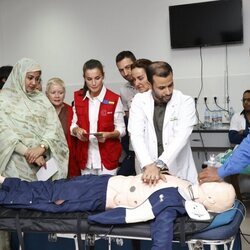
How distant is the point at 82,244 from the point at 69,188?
13.3 inches

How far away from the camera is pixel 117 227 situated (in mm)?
1760

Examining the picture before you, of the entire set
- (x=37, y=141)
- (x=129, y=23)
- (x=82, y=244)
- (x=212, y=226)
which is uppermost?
(x=129, y=23)

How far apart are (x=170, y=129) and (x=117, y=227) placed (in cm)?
76

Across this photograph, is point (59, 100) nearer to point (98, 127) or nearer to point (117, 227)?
point (98, 127)

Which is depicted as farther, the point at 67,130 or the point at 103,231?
the point at 67,130

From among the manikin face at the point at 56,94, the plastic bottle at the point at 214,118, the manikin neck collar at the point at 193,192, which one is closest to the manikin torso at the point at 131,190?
the manikin neck collar at the point at 193,192

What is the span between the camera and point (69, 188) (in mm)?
2088

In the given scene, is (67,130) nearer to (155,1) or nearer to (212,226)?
(212,226)

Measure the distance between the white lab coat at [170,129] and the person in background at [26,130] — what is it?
0.59m

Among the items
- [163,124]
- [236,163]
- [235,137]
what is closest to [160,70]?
[163,124]

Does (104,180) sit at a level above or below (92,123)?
below

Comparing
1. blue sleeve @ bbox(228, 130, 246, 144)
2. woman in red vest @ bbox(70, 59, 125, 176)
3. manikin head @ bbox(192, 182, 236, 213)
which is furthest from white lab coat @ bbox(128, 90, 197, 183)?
blue sleeve @ bbox(228, 130, 246, 144)

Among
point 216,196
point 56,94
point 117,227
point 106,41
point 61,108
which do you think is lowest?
point 117,227

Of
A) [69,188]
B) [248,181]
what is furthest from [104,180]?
Result: [248,181]
